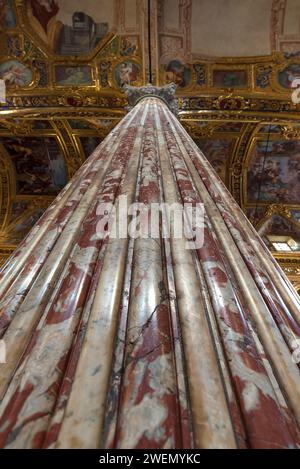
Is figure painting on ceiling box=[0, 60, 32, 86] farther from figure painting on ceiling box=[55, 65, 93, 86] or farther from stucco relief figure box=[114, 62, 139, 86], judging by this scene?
stucco relief figure box=[114, 62, 139, 86]

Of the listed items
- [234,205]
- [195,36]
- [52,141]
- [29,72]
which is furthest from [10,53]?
[234,205]

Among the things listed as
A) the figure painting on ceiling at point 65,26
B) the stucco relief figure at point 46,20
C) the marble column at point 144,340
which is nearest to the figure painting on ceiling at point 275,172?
the figure painting on ceiling at point 65,26

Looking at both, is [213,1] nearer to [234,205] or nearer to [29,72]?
[29,72]

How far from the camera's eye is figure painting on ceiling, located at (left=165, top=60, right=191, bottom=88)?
9125mm

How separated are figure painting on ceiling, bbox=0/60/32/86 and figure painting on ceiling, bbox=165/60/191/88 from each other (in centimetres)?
353

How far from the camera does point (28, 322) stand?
105cm

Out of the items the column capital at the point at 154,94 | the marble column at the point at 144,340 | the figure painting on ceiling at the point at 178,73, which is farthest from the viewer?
the figure painting on ceiling at the point at 178,73

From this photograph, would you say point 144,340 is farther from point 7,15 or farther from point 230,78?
point 7,15

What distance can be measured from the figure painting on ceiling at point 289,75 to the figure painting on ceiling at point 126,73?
3.64 metres

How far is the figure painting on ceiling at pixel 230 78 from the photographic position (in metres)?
9.18

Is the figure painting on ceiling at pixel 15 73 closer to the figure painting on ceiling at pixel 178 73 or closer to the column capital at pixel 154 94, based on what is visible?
the figure painting on ceiling at pixel 178 73

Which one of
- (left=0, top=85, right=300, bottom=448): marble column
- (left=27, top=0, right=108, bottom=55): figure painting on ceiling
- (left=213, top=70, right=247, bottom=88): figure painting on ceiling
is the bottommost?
(left=0, top=85, right=300, bottom=448): marble column

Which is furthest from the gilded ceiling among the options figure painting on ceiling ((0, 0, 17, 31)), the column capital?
the column capital

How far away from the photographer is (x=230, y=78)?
9250 millimetres
